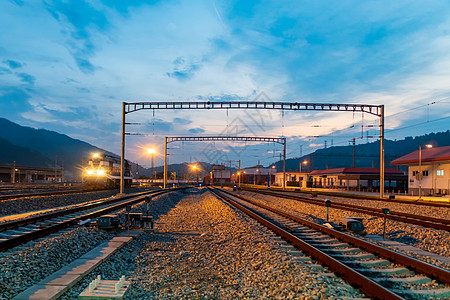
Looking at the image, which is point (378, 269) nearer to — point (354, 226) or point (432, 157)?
point (354, 226)

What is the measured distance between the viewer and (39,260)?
727cm

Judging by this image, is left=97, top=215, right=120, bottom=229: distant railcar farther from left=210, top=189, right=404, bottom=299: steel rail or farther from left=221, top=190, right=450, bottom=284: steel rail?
left=221, top=190, right=450, bottom=284: steel rail

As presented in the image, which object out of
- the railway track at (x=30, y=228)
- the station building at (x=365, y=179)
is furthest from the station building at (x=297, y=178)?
the railway track at (x=30, y=228)

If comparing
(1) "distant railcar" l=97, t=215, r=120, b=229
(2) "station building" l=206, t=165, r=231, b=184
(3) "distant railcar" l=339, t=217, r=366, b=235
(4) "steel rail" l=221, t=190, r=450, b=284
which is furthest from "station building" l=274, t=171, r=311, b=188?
(1) "distant railcar" l=97, t=215, r=120, b=229

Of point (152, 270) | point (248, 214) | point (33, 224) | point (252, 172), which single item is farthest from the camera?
point (252, 172)

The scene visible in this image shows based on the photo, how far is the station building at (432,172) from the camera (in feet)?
126

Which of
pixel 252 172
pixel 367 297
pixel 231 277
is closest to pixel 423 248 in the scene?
pixel 367 297

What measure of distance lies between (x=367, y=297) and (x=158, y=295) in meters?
3.95

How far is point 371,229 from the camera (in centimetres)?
1428

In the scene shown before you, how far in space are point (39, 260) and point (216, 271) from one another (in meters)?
4.19

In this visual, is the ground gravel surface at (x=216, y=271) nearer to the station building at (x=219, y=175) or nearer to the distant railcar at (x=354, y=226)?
the distant railcar at (x=354, y=226)

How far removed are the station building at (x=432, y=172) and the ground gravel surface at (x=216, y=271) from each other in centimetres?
3433

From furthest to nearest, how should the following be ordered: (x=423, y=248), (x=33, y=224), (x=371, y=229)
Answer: (x=371, y=229) < (x=33, y=224) < (x=423, y=248)

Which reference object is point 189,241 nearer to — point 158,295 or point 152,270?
point 152,270
